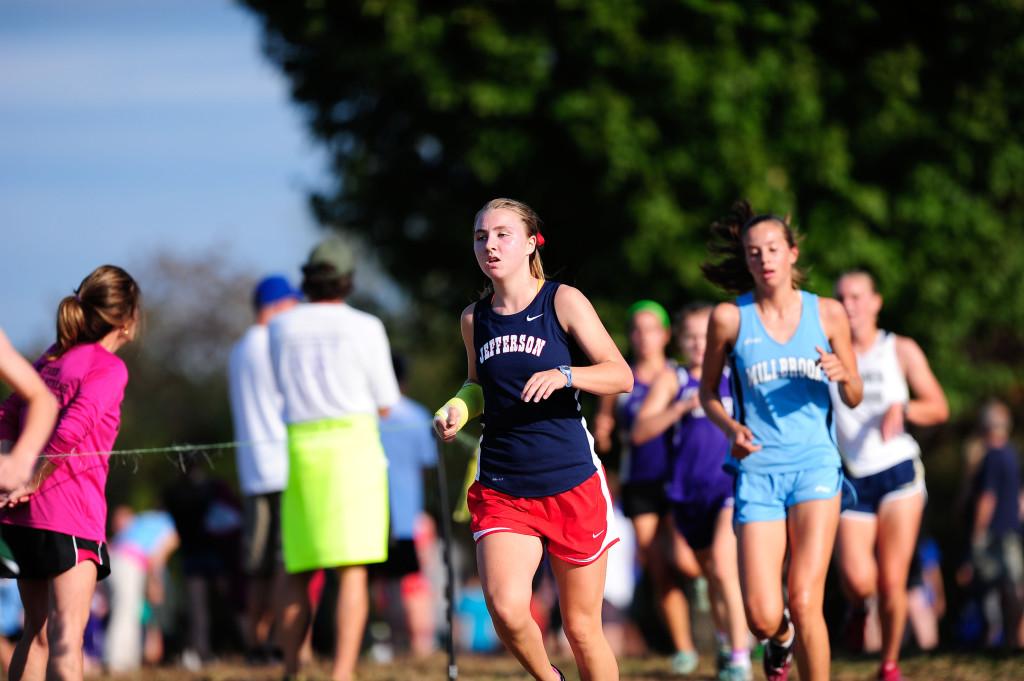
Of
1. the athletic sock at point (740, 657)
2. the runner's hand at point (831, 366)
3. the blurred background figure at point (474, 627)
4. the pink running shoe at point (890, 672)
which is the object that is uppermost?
the runner's hand at point (831, 366)

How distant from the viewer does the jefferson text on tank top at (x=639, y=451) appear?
876cm

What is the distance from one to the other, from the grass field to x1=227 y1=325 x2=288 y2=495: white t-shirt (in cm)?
130

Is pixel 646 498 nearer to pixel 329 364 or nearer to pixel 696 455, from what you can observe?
pixel 696 455

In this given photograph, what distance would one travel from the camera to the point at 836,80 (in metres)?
15.9

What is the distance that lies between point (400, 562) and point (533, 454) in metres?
4.41

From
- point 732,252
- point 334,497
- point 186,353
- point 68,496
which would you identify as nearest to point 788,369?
point 732,252

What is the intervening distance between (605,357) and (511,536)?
0.82 metres

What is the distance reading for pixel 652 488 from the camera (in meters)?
8.80

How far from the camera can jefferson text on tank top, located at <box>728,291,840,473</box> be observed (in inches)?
243

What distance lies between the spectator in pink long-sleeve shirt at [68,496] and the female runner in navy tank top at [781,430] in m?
2.87

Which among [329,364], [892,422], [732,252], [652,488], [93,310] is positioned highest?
[732,252]

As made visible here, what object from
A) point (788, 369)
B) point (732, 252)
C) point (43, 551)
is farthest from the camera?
point (732, 252)

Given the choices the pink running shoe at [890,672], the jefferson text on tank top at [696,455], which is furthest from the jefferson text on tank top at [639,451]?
the pink running shoe at [890,672]

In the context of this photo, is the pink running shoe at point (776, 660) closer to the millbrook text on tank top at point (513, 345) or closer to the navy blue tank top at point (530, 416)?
the navy blue tank top at point (530, 416)
